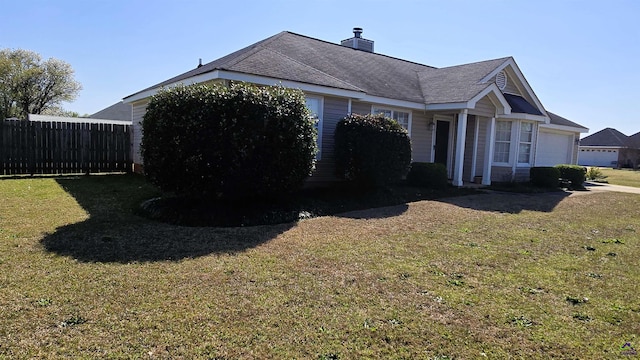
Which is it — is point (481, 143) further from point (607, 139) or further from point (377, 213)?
point (607, 139)

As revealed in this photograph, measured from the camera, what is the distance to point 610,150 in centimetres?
4981

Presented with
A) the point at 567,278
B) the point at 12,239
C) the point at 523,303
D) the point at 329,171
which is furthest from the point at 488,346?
the point at 329,171

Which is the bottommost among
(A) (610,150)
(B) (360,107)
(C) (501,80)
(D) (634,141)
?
(B) (360,107)

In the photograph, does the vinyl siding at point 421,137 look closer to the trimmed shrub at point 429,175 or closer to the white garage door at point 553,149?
the trimmed shrub at point 429,175

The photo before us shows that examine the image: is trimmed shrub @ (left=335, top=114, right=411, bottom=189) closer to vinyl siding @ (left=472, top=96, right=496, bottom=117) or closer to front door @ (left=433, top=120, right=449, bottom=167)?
vinyl siding @ (left=472, top=96, right=496, bottom=117)

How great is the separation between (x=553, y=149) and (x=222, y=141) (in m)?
19.7

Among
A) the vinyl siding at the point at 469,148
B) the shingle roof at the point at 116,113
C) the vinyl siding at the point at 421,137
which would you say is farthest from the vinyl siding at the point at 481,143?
the shingle roof at the point at 116,113

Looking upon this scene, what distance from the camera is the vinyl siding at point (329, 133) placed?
36.9 ft

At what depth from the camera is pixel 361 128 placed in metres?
10.3

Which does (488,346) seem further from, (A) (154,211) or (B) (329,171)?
(B) (329,171)

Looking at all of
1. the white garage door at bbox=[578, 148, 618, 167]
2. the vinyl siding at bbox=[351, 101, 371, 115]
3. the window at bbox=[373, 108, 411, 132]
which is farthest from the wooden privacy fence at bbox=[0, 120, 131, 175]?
the white garage door at bbox=[578, 148, 618, 167]

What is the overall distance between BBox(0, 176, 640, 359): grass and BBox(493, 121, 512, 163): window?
8.58 m

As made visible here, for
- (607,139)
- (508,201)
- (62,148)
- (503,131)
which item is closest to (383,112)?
(508,201)

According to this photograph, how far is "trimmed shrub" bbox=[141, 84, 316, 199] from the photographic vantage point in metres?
7.28
